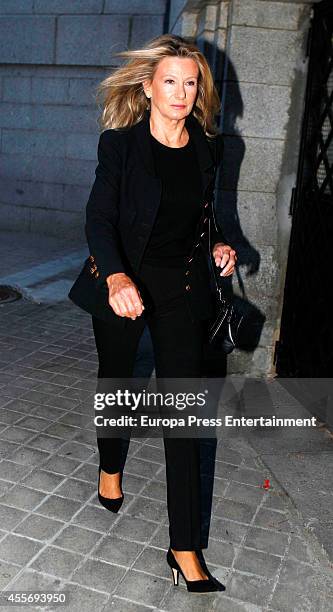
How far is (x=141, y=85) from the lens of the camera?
2.94 meters

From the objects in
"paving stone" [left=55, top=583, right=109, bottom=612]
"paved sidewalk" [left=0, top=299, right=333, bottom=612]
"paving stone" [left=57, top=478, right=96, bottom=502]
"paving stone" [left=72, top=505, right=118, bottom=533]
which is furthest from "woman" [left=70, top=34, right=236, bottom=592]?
"paving stone" [left=57, top=478, right=96, bottom=502]

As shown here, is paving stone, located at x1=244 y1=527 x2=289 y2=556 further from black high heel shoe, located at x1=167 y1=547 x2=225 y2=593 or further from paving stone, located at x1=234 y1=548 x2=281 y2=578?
black high heel shoe, located at x1=167 y1=547 x2=225 y2=593

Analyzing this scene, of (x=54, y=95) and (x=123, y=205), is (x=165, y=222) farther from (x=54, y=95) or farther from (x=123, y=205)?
(x=54, y=95)

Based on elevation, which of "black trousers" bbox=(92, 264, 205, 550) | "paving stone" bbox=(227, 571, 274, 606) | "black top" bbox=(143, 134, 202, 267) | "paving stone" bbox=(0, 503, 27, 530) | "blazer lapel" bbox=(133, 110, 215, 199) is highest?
"blazer lapel" bbox=(133, 110, 215, 199)

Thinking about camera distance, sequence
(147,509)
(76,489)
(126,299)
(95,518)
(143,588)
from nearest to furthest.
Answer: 1. (126,299)
2. (143,588)
3. (95,518)
4. (147,509)
5. (76,489)

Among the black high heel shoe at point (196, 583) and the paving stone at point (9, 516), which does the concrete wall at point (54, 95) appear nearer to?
the paving stone at point (9, 516)

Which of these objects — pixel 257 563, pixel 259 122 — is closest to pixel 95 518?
pixel 257 563

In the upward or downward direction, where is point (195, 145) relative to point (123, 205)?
upward

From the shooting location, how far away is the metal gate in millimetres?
4742

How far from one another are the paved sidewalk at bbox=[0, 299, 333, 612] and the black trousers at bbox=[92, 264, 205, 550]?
288 mm

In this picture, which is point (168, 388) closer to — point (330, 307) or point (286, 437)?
point (286, 437)

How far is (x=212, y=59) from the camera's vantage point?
5.23 meters

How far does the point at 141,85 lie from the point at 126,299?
113cm

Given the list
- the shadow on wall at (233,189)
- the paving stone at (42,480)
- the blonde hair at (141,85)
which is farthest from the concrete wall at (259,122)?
the paving stone at (42,480)
